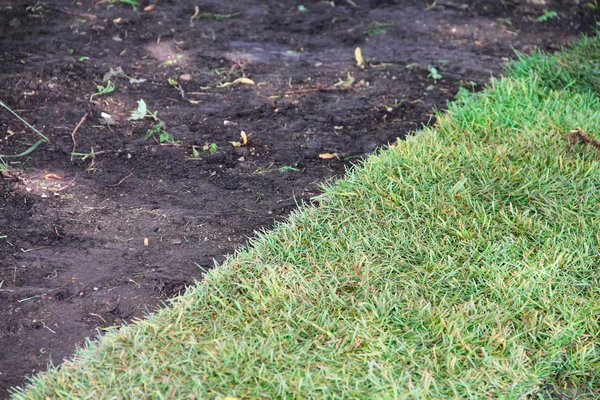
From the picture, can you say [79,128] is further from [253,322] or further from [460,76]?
[460,76]

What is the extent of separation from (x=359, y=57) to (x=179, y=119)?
1464 mm

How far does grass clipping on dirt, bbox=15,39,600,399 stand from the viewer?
239 cm

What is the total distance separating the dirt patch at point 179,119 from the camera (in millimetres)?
2912

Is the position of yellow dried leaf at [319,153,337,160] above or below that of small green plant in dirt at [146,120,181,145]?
below

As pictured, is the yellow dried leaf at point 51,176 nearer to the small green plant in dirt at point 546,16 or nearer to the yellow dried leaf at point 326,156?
the yellow dried leaf at point 326,156

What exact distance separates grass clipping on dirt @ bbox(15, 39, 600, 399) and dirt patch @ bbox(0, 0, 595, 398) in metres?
0.22

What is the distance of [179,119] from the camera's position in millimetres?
4051

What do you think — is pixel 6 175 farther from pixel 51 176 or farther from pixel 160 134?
pixel 160 134

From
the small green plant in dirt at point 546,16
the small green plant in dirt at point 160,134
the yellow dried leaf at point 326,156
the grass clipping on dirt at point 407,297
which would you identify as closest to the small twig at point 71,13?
the small green plant in dirt at point 160,134

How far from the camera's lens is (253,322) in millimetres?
2615

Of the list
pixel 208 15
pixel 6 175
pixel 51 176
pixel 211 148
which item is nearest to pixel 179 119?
pixel 211 148

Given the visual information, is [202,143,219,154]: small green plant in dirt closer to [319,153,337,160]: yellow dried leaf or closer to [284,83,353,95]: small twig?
[319,153,337,160]: yellow dried leaf

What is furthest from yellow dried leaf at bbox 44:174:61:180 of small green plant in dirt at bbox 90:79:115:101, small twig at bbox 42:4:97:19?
small twig at bbox 42:4:97:19

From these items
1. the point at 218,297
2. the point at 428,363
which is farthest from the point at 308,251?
the point at 428,363
